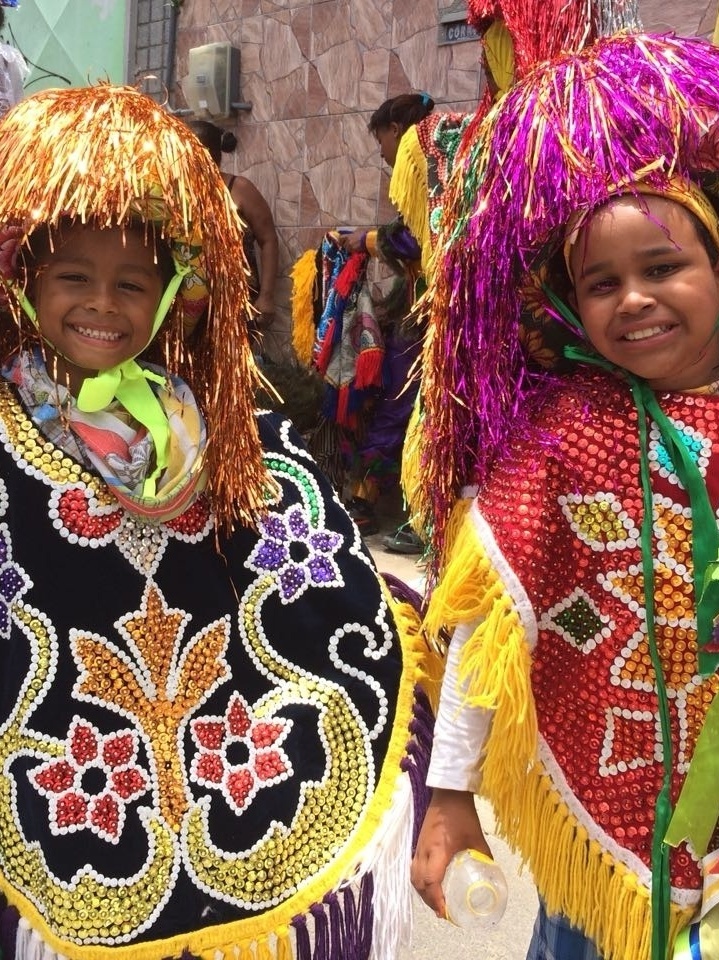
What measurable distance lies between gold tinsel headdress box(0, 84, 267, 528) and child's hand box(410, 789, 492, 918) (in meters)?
0.57

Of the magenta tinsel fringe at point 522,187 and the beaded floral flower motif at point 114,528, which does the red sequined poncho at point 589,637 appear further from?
the beaded floral flower motif at point 114,528

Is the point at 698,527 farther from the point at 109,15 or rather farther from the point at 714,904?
the point at 109,15

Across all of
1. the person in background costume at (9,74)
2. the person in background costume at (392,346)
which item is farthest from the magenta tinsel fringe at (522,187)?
the person in background costume at (392,346)

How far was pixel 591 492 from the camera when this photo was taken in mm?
1259

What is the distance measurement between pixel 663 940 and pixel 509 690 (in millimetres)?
369

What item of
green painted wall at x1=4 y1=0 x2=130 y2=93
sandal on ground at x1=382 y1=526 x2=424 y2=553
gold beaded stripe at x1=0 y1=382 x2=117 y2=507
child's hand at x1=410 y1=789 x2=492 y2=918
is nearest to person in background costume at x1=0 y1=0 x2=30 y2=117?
gold beaded stripe at x1=0 y1=382 x2=117 y2=507

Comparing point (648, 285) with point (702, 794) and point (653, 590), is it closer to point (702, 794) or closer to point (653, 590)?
point (653, 590)

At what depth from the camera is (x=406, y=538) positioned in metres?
4.38

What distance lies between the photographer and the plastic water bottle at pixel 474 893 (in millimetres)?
1206

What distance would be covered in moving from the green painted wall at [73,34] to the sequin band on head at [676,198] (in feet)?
19.8

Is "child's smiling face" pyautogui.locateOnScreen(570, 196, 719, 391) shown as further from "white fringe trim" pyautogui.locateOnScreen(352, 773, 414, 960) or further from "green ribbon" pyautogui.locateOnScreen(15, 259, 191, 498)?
"white fringe trim" pyautogui.locateOnScreen(352, 773, 414, 960)

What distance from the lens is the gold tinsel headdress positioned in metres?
1.40

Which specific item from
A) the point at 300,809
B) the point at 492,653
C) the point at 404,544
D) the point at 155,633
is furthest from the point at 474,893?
the point at 404,544

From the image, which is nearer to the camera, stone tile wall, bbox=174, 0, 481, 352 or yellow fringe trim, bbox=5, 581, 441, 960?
yellow fringe trim, bbox=5, 581, 441, 960
